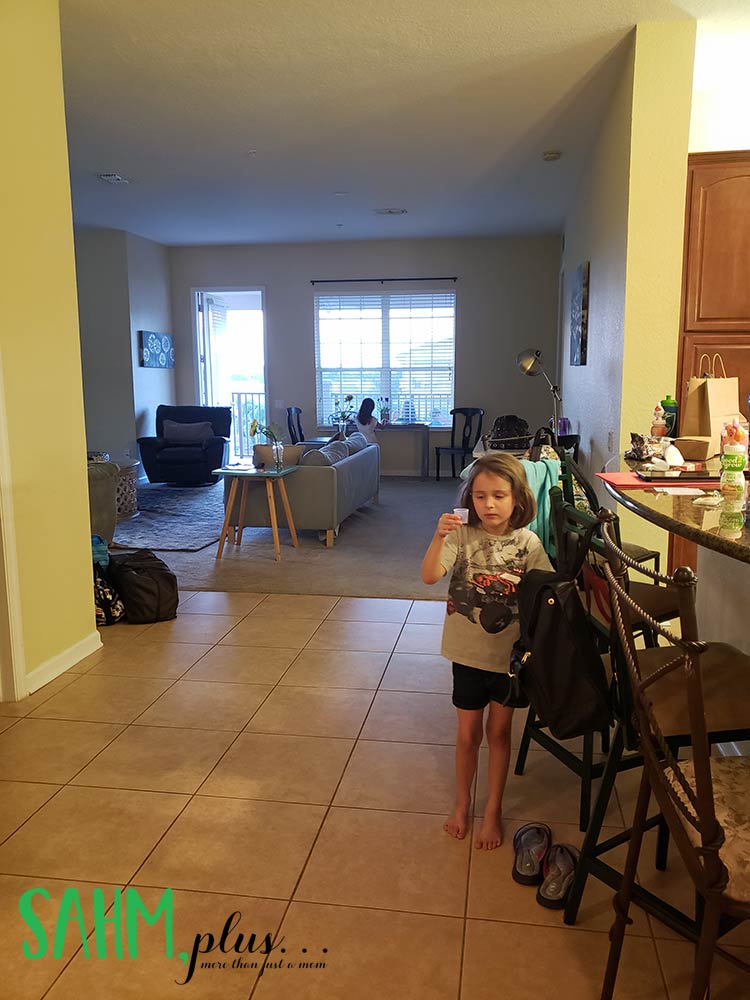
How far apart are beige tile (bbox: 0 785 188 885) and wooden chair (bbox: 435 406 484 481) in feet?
23.8

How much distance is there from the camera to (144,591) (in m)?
3.92

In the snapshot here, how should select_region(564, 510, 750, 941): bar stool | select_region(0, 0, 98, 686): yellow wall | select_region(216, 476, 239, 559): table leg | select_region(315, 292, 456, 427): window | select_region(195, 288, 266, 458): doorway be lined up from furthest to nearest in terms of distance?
select_region(195, 288, 266, 458): doorway, select_region(315, 292, 456, 427): window, select_region(216, 476, 239, 559): table leg, select_region(0, 0, 98, 686): yellow wall, select_region(564, 510, 750, 941): bar stool

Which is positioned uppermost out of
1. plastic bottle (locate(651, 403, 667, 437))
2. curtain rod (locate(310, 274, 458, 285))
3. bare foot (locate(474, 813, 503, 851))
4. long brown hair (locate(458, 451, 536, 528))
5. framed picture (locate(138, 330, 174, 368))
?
curtain rod (locate(310, 274, 458, 285))

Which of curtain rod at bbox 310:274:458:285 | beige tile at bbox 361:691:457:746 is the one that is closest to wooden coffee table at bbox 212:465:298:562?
beige tile at bbox 361:691:457:746

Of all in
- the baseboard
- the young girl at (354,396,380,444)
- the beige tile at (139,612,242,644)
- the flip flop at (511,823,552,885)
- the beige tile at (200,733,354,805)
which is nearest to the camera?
the flip flop at (511,823,552,885)

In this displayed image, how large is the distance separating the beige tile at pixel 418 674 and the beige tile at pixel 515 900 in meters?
1.08

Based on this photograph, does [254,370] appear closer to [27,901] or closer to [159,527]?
[159,527]

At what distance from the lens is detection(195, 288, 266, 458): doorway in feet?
32.6

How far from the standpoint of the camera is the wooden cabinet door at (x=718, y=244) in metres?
3.63

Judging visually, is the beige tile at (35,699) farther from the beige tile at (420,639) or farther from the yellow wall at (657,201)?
the yellow wall at (657,201)

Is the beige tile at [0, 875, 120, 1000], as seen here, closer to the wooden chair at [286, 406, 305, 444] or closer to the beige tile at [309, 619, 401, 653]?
the beige tile at [309, 619, 401, 653]

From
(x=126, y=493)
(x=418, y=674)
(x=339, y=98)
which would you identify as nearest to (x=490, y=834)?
(x=418, y=674)

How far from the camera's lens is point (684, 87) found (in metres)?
3.57

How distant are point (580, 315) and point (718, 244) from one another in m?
1.98
